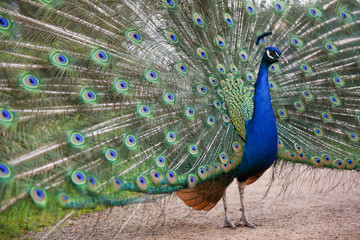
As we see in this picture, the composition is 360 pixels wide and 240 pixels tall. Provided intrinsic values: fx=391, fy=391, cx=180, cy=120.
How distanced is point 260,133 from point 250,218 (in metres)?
1.34

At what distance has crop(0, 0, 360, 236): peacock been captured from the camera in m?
2.48

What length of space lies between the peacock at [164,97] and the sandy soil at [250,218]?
337 millimetres

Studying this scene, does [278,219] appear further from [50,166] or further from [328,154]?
[50,166]

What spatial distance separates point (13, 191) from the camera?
2.08 metres

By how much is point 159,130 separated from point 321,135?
1.83 metres

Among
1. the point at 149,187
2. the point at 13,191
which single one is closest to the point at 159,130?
the point at 149,187

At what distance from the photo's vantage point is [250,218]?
4.37 meters

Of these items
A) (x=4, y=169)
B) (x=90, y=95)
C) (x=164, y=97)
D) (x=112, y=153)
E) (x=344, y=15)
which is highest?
(x=344, y=15)

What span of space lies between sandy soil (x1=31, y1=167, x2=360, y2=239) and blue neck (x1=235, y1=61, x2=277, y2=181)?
68 centimetres

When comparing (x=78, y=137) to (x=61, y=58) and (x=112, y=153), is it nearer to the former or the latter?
(x=112, y=153)

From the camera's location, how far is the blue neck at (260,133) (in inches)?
137

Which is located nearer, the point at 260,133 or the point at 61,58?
the point at 61,58

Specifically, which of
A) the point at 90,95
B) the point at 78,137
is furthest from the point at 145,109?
the point at 78,137

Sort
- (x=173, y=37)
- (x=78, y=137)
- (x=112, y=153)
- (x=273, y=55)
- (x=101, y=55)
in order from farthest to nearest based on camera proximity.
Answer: (x=273, y=55) → (x=173, y=37) → (x=101, y=55) → (x=112, y=153) → (x=78, y=137)
